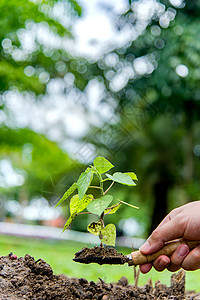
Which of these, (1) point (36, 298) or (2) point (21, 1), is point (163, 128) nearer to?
(2) point (21, 1)

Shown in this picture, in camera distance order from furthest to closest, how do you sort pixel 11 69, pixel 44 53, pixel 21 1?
pixel 44 53
pixel 11 69
pixel 21 1

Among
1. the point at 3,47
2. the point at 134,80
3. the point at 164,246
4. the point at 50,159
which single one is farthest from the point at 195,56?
the point at 164,246

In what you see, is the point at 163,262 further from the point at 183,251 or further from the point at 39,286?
the point at 39,286

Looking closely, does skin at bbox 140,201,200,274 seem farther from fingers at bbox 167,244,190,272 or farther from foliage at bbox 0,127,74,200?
foliage at bbox 0,127,74,200

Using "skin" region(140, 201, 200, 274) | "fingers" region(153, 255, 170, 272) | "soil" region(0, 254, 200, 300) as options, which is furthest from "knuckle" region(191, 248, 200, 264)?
"soil" region(0, 254, 200, 300)

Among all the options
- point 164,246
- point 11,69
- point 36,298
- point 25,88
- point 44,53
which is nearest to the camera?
point 36,298

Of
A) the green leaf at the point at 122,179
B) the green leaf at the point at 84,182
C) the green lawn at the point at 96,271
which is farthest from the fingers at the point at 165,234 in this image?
the green lawn at the point at 96,271

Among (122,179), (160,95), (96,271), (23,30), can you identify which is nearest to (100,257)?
(122,179)

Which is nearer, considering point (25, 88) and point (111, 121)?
point (25, 88)

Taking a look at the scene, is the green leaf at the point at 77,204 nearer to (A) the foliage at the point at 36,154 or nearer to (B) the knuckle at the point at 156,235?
(B) the knuckle at the point at 156,235
